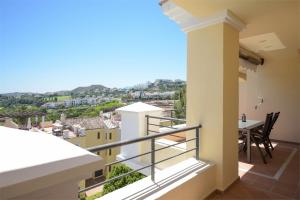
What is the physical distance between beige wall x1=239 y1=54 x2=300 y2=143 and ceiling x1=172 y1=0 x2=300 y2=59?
244 centimetres

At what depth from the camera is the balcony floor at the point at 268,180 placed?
2.79 m

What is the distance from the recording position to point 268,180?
3.25 metres

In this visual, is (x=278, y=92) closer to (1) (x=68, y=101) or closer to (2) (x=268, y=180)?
(2) (x=268, y=180)

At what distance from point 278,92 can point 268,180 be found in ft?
13.2

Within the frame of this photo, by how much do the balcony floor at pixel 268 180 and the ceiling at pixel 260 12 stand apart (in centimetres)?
261

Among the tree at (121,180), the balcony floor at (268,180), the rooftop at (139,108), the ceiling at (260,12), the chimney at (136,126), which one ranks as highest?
the ceiling at (260,12)

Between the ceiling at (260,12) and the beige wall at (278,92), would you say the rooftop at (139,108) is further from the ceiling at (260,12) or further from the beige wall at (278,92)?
the beige wall at (278,92)

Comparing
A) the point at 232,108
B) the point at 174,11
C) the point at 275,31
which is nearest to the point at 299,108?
the point at 275,31

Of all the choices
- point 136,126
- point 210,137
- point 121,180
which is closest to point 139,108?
point 136,126

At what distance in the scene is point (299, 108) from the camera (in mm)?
5844

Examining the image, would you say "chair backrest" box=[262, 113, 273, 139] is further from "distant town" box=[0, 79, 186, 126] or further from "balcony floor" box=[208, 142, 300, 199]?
"distant town" box=[0, 79, 186, 126]

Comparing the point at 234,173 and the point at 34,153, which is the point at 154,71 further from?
the point at 34,153

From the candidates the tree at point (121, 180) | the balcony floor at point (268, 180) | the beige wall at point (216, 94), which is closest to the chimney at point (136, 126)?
the tree at point (121, 180)

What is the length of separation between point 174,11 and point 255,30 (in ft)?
5.29
